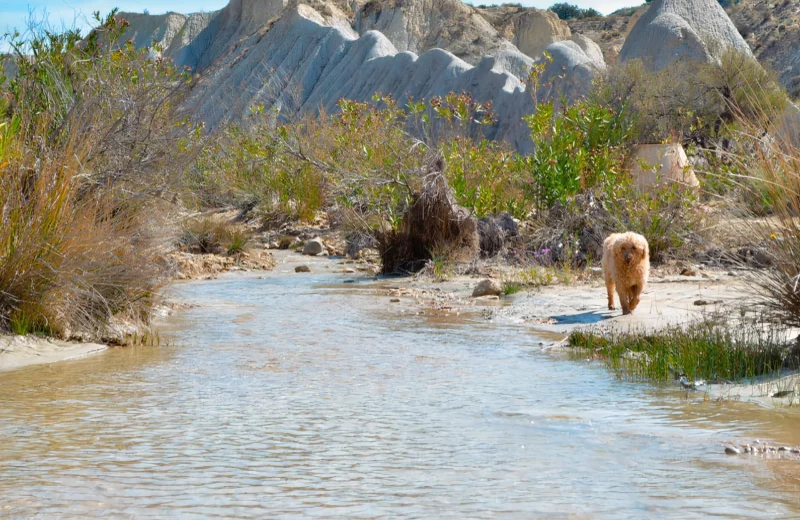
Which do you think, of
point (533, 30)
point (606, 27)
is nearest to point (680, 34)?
point (533, 30)

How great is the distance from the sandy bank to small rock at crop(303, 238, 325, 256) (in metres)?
11.2

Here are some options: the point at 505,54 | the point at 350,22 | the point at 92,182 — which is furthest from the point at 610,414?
the point at 350,22

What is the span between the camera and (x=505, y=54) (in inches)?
1825

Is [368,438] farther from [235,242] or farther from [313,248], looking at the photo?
[313,248]

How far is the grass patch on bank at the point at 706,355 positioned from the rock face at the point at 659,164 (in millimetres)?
7629

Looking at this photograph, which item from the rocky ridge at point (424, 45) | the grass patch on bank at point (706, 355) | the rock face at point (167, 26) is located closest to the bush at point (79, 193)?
the grass patch on bank at point (706, 355)

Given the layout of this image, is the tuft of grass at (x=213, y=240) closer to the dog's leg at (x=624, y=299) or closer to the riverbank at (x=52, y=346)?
the riverbank at (x=52, y=346)

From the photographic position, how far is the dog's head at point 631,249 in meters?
9.69

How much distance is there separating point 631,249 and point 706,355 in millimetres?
2583

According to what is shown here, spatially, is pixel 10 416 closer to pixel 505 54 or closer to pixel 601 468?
pixel 601 468

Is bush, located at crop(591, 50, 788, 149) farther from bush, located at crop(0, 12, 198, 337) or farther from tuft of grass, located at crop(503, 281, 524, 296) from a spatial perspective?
bush, located at crop(0, 12, 198, 337)

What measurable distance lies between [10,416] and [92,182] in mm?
3103

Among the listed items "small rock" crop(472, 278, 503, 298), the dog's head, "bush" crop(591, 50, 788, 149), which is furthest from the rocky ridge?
the dog's head

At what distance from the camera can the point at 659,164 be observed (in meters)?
15.4
